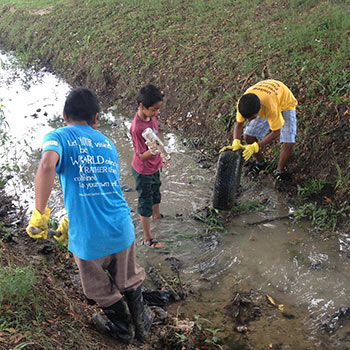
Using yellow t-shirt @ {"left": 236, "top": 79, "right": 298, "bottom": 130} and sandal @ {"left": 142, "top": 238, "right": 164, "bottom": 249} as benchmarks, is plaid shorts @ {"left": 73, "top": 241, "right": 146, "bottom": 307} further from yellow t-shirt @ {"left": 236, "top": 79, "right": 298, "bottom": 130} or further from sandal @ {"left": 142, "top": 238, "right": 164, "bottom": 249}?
yellow t-shirt @ {"left": 236, "top": 79, "right": 298, "bottom": 130}

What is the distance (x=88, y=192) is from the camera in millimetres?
2238

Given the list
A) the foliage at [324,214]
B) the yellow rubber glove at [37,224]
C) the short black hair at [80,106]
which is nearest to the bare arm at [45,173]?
the yellow rubber glove at [37,224]

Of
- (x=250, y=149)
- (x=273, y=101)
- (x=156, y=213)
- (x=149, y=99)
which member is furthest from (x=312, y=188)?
(x=149, y=99)

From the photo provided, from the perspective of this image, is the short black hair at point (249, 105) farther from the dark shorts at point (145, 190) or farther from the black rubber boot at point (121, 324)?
the black rubber boot at point (121, 324)

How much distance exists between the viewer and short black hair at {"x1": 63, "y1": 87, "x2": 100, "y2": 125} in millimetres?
2256

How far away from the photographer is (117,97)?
8156mm

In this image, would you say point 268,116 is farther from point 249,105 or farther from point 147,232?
point 147,232

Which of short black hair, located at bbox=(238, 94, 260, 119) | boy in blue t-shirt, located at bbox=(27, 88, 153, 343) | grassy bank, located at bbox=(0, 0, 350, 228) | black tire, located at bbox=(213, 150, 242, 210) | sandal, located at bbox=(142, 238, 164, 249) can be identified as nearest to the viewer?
boy in blue t-shirt, located at bbox=(27, 88, 153, 343)

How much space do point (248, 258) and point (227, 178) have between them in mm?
990

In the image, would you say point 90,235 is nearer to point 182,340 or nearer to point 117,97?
→ point 182,340

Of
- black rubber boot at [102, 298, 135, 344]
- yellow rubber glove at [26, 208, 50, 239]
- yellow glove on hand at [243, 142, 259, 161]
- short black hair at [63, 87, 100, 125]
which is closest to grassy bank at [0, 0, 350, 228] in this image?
yellow glove on hand at [243, 142, 259, 161]

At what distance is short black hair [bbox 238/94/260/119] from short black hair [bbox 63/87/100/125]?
203cm

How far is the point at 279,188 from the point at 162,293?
230cm

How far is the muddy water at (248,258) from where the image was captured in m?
2.97
